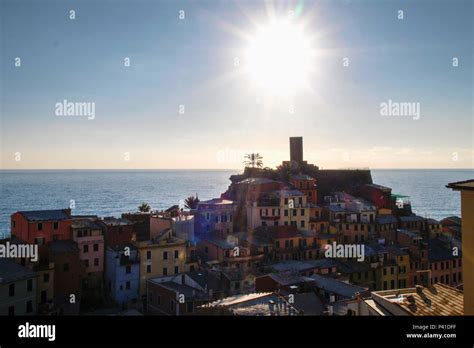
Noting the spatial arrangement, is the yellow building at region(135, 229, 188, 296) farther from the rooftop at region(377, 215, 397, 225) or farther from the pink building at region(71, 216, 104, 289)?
the rooftop at region(377, 215, 397, 225)

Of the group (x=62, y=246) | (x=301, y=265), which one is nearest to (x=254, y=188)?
(x=301, y=265)

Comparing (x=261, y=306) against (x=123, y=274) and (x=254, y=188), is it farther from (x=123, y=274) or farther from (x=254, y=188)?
(x=254, y=188)

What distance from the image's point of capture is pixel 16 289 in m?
15.7

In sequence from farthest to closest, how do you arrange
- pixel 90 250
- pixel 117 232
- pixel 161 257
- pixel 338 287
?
1. pixel 117 232
2. pixel 161 257
3. pixel 90 250
4. pixel 338 287

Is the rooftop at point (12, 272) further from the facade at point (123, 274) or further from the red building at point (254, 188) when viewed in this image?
the red building at point (254, 188)

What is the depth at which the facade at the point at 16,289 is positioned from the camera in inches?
598

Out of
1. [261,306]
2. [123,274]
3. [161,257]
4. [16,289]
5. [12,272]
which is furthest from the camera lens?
[161,257]

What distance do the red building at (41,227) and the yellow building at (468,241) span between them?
65.4 ft

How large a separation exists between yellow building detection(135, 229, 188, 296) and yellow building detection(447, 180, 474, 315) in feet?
61.6

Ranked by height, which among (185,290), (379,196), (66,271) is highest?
(379,196)

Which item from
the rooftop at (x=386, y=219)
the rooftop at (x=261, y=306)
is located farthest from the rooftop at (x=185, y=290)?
the rooftop at (x=386, y=219)

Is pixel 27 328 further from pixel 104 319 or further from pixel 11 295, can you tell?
pixel 11 295

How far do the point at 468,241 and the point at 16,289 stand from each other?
16.4m

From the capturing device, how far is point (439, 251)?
91.8 feet
